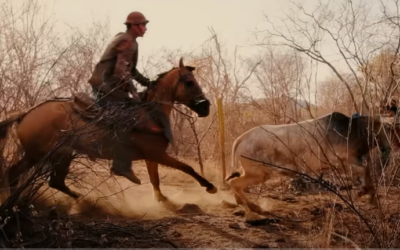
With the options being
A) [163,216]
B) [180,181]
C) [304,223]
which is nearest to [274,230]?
[304,223]

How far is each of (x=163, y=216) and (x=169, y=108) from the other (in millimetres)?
1809

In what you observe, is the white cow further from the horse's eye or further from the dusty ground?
the horse's eye

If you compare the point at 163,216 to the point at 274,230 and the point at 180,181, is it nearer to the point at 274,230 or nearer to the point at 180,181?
the point at 274,230

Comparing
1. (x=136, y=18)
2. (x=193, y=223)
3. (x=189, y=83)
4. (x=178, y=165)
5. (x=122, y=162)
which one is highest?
(x=136, y=18)

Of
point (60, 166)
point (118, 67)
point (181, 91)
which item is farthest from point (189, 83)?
point (60, 166)

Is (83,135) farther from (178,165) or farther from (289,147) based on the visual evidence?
(289,147)

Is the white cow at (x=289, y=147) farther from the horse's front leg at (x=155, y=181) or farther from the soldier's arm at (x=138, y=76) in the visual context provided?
the soldier's arm at (x=138, y=76)

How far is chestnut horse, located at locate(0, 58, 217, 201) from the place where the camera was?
17.1ft

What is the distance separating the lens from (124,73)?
706 cm

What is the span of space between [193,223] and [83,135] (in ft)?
6.11

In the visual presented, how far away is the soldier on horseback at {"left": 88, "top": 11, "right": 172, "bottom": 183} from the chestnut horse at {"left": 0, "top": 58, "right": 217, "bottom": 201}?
183 mm

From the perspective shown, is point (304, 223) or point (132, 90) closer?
point (304, 223)

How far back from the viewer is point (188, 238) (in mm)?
5555

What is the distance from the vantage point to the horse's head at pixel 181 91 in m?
7.98
